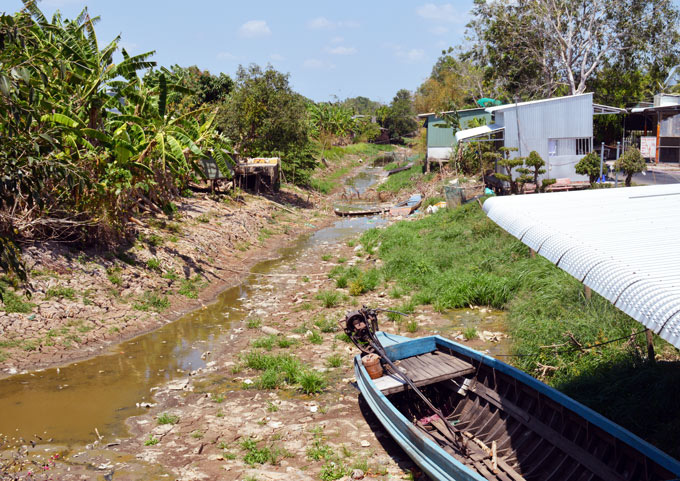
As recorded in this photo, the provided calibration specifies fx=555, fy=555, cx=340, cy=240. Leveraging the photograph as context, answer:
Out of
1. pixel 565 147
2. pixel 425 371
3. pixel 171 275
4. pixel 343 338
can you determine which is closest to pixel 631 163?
pixel 565 147

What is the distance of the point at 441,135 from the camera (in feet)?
102

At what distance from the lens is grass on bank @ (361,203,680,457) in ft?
20.6

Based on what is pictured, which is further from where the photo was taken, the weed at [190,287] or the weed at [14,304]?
the weed at [190,287]

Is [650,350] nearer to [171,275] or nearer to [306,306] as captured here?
[306,306]

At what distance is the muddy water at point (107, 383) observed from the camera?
300 inches

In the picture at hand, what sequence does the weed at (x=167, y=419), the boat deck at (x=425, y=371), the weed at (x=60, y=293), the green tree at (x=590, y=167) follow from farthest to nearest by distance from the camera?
1. the green tree at (x=590, y=167)
2. the weed at (x=60, y=293)
3. the weed at (x=167, y=419)
4. the boat deck at (x=425, y=371)

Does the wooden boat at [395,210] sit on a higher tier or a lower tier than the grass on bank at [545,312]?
higher

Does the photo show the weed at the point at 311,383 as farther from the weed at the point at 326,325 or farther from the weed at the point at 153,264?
the weed at the point at 153,264

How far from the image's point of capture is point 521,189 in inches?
671

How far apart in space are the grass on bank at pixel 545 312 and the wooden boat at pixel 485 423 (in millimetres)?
944

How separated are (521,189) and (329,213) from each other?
35.2 ft

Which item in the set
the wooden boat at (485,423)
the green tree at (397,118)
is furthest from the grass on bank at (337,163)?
the wooden boat at (485,423)

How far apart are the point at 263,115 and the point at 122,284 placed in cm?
1335

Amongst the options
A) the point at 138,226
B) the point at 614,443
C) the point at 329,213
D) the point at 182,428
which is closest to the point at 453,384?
the point at 614,443
